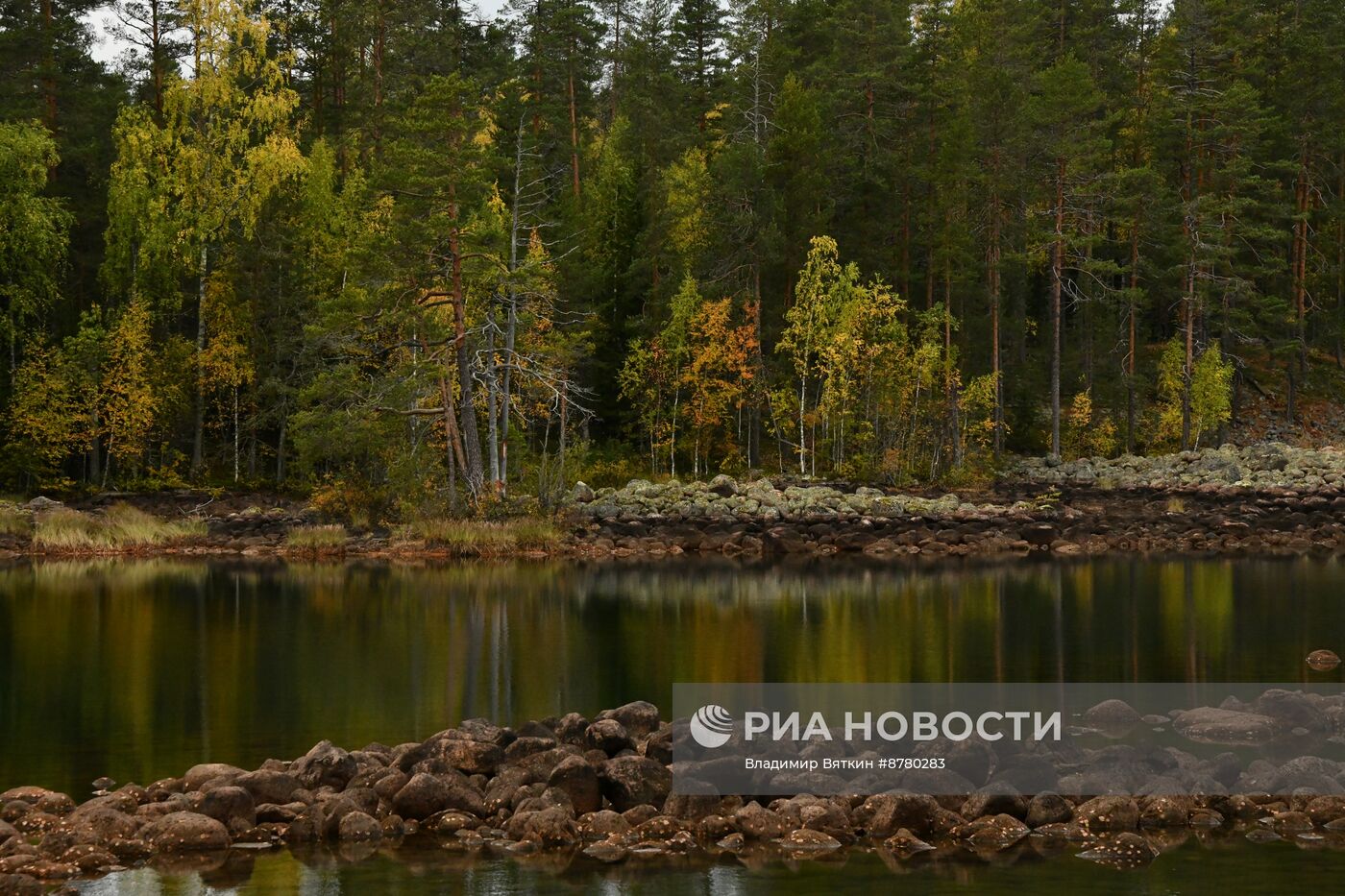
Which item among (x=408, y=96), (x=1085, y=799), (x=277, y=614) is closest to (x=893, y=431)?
(x=408, y=96)

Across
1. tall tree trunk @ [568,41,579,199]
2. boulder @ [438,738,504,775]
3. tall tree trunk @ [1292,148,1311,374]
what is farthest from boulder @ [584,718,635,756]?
tall tree trunk @ [1292,148,1311,374]

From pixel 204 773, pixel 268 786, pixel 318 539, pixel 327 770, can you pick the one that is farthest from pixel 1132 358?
pixel 268 786

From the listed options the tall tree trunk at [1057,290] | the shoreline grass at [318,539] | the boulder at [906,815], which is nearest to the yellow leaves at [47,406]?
the shoreline grass at [318,539]

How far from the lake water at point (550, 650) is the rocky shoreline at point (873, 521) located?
4416mm

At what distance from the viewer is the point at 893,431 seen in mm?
55750

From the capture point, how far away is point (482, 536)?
41.2m

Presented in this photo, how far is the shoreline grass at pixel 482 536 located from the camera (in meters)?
41.0

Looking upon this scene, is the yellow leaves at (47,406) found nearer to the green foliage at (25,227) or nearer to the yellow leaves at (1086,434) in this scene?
the green foliage at (25,227)

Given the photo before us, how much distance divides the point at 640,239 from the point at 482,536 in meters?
22.1

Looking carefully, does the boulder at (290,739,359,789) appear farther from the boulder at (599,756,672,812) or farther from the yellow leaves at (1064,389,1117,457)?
the yellow leaves at (1064,389,1117,457)

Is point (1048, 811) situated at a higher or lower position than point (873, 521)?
higher

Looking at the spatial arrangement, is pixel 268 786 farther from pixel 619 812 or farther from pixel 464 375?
pixel 464 375

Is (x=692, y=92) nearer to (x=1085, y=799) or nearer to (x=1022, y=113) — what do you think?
(x=1022, y=113)

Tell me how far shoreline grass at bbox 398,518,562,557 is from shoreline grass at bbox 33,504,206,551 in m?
7.80
